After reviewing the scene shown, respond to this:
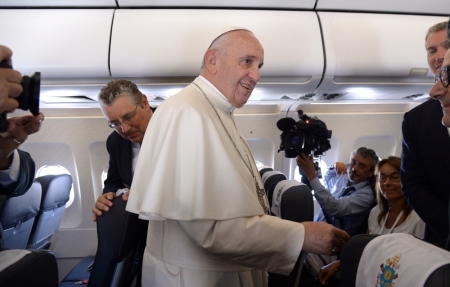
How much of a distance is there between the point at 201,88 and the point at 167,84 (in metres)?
0.98

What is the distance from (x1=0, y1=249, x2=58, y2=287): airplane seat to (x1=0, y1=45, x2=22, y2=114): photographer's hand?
1.51ft

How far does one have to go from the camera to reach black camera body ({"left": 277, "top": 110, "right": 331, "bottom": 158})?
2.88 meters

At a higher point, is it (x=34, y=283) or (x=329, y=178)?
(x=34, y=283)

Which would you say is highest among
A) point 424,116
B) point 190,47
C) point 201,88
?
point 190,47

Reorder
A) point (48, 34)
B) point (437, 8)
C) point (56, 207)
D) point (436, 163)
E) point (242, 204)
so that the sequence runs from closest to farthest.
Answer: point (242, 204), point (436, 163), point (48, 34), point (437, 8), point (56, 207)

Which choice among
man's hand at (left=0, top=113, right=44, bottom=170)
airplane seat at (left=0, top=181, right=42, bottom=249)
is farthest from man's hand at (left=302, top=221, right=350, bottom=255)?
airplane seat at (left=0, top=181, right=42, bottom=249)

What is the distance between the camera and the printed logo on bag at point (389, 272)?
2.75 feet

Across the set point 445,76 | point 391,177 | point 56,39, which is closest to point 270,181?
point 445,76

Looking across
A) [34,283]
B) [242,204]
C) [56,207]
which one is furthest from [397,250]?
[56,207]

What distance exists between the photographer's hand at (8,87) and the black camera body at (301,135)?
2.20 metres

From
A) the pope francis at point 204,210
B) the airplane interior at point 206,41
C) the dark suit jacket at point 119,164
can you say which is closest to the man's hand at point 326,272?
the airplane interior at point 206,41

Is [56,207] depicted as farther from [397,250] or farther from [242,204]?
[397,250]

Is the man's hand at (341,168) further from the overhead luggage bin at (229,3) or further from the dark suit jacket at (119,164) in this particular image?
the dark suit jacket at (119,164)

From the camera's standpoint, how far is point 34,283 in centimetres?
81
